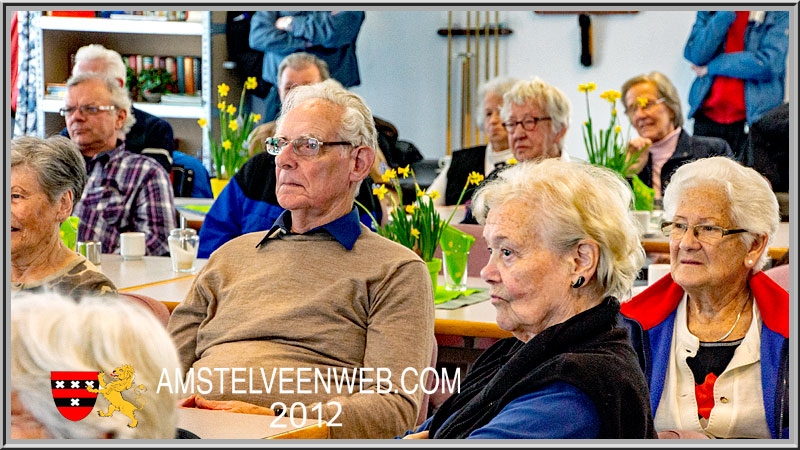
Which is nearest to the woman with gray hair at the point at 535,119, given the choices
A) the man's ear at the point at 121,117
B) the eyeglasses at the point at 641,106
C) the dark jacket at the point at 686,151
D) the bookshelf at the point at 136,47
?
the dark jacket at the point at 686,151

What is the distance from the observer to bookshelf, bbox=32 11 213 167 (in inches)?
237

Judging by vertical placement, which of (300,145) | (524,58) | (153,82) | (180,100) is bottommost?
(300,145)

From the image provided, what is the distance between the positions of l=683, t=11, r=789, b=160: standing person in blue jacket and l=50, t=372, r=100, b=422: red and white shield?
517 cm

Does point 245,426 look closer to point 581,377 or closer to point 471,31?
point 581,377

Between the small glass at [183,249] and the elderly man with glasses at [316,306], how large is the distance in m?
0.93

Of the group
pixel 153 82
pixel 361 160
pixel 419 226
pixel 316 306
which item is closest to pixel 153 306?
pixel 316 306

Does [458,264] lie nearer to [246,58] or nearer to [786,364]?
[786,364]

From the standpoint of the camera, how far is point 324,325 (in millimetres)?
1901

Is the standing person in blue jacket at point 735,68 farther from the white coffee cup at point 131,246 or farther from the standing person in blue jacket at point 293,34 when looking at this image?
the white coffee cup at point 131,246

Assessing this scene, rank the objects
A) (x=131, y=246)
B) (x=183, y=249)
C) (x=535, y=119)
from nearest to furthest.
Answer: (x=183, y=249)
(x=131, y=246)
(x=535, y=119)

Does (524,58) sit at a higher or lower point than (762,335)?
higher

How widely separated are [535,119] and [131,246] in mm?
1654

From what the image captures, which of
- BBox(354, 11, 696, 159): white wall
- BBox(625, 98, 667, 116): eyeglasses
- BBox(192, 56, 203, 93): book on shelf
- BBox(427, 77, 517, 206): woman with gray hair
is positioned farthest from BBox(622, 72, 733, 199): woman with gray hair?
BBox(192, 56, 203, 93): book on shelf

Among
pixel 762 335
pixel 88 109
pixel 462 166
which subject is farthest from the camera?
pixel 462 166
